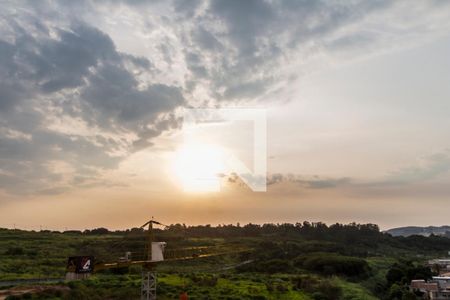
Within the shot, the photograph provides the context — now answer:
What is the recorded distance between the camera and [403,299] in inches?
1831

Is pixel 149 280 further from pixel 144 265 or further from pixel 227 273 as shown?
pixel 227 273

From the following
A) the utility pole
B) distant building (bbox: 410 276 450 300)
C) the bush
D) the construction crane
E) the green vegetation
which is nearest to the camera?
the construction crane

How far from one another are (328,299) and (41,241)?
5420 cm

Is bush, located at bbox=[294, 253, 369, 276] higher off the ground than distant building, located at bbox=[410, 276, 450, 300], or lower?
higher

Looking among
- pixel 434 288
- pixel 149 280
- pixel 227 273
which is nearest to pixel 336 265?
pixel 227 273

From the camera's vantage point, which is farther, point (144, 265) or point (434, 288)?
point (434, 288)

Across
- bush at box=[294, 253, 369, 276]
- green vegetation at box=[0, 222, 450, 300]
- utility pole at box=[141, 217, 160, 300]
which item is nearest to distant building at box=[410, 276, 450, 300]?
green vegetation at box=[0, 222, 450, 300]

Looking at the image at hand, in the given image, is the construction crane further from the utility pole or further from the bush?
the bush

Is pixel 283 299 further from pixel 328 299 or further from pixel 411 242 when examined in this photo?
pixel 411 242

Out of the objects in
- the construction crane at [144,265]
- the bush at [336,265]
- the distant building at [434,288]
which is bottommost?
the distant building at [434,288]

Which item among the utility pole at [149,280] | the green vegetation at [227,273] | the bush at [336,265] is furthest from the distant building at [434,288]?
the utility pole at [149,280]

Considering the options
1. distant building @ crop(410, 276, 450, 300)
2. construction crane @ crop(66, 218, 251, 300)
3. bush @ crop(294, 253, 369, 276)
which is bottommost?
distant building @ crop(410, 276, 450, 300)

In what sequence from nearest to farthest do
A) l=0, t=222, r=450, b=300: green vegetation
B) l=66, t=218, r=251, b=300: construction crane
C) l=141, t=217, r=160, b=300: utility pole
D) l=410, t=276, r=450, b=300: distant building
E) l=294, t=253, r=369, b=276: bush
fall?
l=66, t=218, r=251, b=300: construction crane
l=141, t=217, r=160, b=300: utility pole
l=0, t=222, r=450, b=300: green vegetation
l=410, t=276, r=450, b=300: distant building
l=294, t=253, r=369, b=276: bush

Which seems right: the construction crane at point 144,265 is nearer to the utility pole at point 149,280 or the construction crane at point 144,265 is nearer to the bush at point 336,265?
the utility pole at point 149,280
